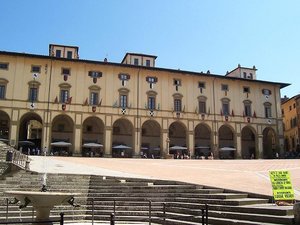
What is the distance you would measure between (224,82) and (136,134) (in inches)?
602

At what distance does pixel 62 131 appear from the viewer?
4550 cm

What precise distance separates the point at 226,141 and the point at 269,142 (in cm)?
808

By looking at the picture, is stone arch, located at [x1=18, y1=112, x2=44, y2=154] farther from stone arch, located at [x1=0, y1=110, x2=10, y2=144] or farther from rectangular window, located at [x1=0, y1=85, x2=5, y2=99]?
rectangular window, located at [x1=0, y1=85, x2=5, y2=99]

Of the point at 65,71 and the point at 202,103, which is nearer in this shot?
the point at 65,71

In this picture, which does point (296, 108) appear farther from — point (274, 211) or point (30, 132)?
point (274, 211)

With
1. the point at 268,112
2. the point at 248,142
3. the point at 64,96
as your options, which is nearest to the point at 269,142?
the point at 248,142

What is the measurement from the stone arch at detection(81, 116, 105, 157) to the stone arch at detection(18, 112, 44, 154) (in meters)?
5.60

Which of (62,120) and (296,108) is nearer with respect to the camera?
(62,120)

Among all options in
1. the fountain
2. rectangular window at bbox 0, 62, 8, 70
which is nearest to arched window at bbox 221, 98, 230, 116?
rectangular window at bbox 0, 62, 8, 70

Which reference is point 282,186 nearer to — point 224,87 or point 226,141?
point 224,87

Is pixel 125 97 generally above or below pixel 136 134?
above

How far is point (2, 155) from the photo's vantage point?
72.4ft

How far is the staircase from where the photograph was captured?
31.8 ft

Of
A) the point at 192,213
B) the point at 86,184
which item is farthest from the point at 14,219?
the point at 192,213
